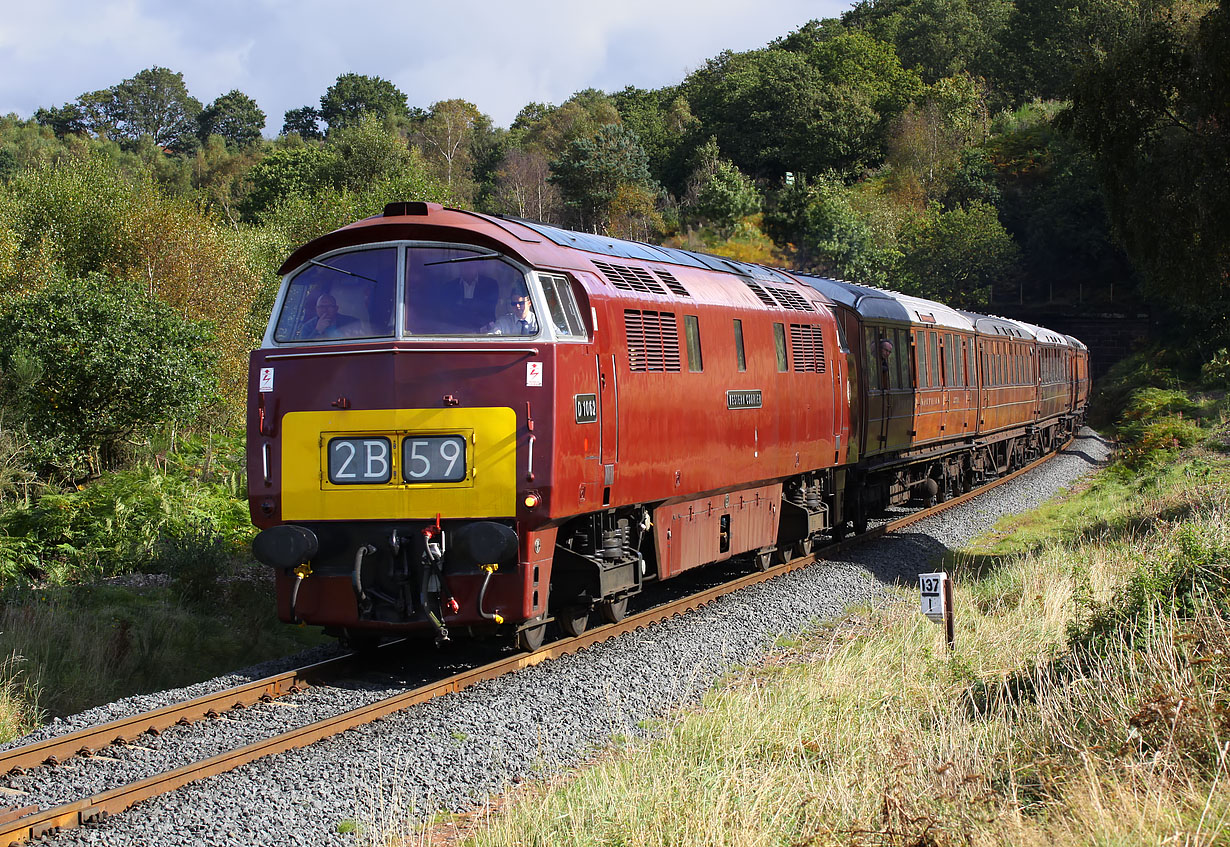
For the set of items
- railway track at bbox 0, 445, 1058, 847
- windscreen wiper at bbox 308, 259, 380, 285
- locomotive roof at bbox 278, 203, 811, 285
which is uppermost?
locomotive roof at bbox 278, 203, 811, 285

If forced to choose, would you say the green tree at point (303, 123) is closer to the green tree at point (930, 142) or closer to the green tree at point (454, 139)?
the green tree at point (454, 139)

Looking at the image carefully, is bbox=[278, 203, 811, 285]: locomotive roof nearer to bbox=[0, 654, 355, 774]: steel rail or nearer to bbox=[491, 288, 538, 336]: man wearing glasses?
bbox=[491, 288, 538, 336]: man wearing glasses

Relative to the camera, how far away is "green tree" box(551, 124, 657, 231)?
182 feet

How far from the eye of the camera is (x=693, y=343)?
35.1 ft

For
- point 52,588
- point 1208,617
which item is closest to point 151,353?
point 52,588

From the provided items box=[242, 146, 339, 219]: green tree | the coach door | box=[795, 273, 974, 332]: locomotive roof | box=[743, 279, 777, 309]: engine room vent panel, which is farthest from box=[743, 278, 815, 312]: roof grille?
box=[242, 146, 339, 219]: green tree

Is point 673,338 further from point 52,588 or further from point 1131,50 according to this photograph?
point 1131,50

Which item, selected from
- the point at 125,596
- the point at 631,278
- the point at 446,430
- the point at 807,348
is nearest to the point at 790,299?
the point at 807,348

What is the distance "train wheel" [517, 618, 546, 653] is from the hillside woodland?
4.37 meters

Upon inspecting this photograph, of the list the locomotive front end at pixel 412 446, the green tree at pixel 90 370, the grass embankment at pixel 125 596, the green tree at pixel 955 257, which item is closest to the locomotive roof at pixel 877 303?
the locomotive front end at pixel 412 446

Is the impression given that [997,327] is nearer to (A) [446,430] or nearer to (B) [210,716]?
(A) [446,430]

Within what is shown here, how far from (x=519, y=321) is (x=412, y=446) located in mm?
1272

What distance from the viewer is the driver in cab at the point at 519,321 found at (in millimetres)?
8414

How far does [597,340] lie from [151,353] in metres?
11.3
